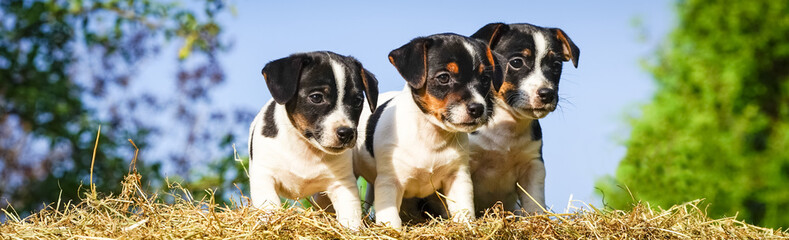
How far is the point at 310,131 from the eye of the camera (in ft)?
14.0

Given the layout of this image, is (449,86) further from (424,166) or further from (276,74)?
(276,74)

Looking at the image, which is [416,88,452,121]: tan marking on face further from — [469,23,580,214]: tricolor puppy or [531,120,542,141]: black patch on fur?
[531,120,542,141]: black patch on fur

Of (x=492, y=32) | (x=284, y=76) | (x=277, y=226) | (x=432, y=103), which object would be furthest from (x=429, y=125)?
(x=277, y=226)

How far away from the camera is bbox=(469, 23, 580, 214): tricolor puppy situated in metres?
4.75

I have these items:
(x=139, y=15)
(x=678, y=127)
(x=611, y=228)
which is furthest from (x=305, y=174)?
(x=678, y=127)

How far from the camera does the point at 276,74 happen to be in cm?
427

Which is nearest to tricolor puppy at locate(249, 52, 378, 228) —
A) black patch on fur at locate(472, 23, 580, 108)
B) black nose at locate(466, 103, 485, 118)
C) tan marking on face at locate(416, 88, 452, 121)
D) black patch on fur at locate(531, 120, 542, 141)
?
tan marking on face at locate(416, 88, 452, 121)

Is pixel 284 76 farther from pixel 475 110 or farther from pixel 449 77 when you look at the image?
pixel 475 110

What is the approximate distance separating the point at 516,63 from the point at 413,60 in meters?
0.82

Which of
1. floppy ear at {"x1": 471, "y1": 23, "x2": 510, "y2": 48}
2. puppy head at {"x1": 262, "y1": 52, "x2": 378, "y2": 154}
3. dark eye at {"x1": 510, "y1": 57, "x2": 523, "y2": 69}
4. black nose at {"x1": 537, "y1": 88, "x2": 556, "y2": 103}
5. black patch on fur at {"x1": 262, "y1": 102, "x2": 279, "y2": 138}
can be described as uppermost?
floppy ear at {"x1": 471, "y1": 23, "x2": 510, "y2": 48}

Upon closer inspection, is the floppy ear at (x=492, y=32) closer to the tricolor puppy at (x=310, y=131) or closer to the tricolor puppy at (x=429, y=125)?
the tricolor puppy at (x=429, y=125)

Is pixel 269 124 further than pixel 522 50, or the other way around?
pixel 522 50

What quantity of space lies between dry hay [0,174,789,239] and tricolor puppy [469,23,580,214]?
668 millimetres

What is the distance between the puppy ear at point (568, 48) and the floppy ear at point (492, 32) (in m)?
0.35
